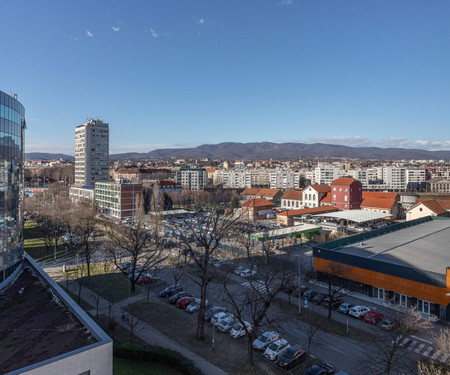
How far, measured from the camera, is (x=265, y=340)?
14.4m

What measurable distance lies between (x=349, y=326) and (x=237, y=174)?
92814mm

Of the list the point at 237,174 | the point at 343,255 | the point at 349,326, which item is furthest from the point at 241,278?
the point at 237,174

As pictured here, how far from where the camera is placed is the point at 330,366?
12273 mm

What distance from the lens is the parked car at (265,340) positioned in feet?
46.2

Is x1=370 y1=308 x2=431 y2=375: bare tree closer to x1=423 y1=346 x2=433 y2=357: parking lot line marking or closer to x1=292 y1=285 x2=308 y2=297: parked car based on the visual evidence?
x1=423 y1=346 x2=433 y2=357: parking lot line marking

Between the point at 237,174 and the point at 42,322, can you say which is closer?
the point at 42,322

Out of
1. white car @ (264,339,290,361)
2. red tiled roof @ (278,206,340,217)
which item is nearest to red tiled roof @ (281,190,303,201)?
red tiled roof @ (278,206,340,217)

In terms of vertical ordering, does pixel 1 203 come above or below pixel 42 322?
above

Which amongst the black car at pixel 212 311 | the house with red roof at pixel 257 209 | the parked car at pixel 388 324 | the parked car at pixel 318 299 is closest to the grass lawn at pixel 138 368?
the black car at pixel 212 311

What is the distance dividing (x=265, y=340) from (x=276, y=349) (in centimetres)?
101

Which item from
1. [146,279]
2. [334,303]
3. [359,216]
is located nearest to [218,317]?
[334,303]

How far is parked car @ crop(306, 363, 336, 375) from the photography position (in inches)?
468

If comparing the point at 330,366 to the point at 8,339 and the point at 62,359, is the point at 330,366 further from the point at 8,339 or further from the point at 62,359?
the point at 8,339

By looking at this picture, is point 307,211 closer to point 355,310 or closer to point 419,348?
point 355,310
